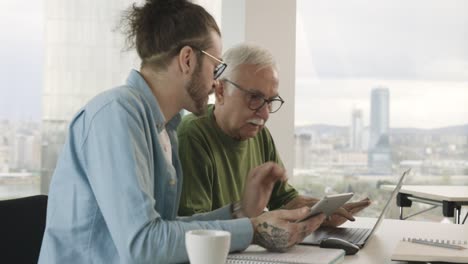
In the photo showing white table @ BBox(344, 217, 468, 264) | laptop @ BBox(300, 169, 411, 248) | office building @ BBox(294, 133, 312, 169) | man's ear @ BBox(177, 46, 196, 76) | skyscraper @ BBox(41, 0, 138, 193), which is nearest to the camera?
man's ear @ BBox(177, 46, 196, 76)

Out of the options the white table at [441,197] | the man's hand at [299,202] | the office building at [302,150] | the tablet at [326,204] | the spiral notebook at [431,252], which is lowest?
the white table at [441,197]

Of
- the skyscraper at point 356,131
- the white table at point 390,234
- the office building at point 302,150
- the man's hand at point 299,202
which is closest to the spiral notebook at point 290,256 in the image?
the white table at point 390,234

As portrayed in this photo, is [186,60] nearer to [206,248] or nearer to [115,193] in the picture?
[115,193]

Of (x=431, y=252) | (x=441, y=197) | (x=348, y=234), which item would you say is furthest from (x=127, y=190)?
(x=441, y=197)

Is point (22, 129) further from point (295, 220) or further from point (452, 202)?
point (295, 220)

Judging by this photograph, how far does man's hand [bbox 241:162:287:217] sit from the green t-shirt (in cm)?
26

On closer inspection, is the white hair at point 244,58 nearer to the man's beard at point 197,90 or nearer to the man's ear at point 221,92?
the man's ear at point 221,92

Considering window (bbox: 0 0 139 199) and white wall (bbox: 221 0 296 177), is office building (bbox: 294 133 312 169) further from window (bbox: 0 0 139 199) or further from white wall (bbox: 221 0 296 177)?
window (bbox: 0 0 139 199)

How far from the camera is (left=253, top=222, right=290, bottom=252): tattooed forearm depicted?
153 centimetres

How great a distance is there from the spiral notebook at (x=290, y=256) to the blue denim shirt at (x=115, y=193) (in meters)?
0.04

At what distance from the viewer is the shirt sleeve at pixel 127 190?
136cm

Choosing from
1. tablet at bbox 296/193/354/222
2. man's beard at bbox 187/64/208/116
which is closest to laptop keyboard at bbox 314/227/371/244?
tablet at bbox 296/193/354/222

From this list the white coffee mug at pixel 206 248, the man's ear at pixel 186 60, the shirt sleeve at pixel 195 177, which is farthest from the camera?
the shirt sleeve at pixel 195 177

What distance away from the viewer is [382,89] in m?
5.93
